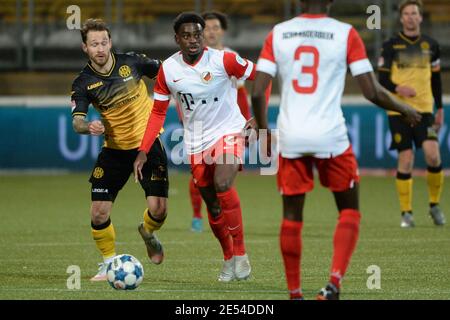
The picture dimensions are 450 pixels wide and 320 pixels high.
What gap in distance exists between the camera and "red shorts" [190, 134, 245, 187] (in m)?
9.23

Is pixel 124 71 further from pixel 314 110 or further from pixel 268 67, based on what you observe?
pixel 314 110

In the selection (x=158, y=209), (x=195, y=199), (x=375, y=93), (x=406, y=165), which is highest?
(x=375, y=93)

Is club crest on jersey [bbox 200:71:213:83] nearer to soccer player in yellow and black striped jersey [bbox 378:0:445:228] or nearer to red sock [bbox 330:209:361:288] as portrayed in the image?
red sock [bbox 330:209:361:288]

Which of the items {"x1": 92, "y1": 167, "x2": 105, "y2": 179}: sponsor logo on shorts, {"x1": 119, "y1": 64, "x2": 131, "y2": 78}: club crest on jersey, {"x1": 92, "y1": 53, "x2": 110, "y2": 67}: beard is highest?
{"x1": 92, "y1": 53, "x2": 110, "y2": 67}: beard

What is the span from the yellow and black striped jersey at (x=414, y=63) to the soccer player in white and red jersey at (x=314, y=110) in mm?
6726

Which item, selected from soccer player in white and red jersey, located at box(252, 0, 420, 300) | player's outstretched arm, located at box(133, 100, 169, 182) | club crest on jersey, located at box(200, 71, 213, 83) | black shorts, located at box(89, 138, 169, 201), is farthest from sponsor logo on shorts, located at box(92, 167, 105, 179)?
soccer player in white and red jersey, located at box(252, 0, 420, 300)

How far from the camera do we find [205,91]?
30.3 ft

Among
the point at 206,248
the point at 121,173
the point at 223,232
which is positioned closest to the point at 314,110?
the point at 223,232

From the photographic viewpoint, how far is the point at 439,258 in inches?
410

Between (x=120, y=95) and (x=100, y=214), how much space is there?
1.03 m

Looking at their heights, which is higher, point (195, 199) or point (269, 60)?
point (269, 60)

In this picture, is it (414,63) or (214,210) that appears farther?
(414,63)

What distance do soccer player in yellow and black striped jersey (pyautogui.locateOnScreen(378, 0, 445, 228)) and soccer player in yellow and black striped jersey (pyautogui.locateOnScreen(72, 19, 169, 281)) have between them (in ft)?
15.0

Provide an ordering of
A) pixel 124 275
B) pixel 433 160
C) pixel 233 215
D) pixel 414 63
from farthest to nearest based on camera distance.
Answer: pixel 414 63 < pixel 433 160 < pixel 233 215 < pixel 124 275
